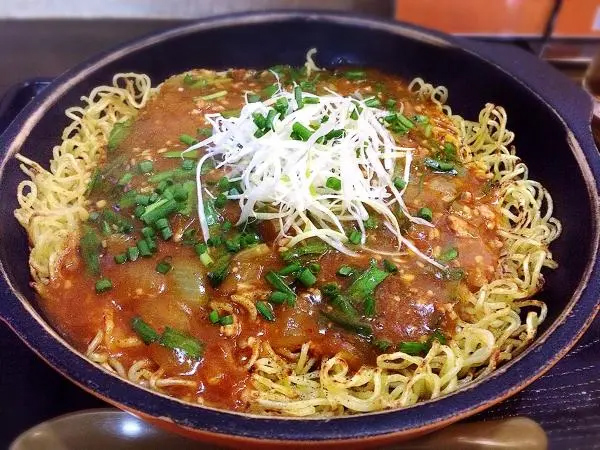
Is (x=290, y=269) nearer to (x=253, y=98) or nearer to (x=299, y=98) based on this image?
(x=299, y=98)

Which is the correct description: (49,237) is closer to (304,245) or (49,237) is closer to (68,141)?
(68,141)

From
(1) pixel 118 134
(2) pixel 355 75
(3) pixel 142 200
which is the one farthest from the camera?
(2) pixel 355 75

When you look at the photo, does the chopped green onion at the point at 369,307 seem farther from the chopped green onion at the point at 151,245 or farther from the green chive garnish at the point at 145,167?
the green chive garnish at the point at 145,167

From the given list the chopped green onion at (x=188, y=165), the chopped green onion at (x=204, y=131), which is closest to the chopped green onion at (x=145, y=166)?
the chopped green onion at (x=188, y=165)

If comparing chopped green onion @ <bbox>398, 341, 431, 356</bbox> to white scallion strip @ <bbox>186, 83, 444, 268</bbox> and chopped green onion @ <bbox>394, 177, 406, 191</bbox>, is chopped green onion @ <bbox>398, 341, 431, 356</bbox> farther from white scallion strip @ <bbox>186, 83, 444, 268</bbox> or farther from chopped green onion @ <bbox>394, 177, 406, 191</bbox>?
chopped green onion @ <bbox>394, 177, 406, 191</bbox>

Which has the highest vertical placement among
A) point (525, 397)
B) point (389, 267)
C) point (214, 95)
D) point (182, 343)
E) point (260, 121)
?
point (260, 121)

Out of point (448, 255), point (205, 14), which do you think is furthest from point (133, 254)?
point (205, 14)

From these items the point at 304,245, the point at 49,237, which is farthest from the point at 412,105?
the point at 49,237
